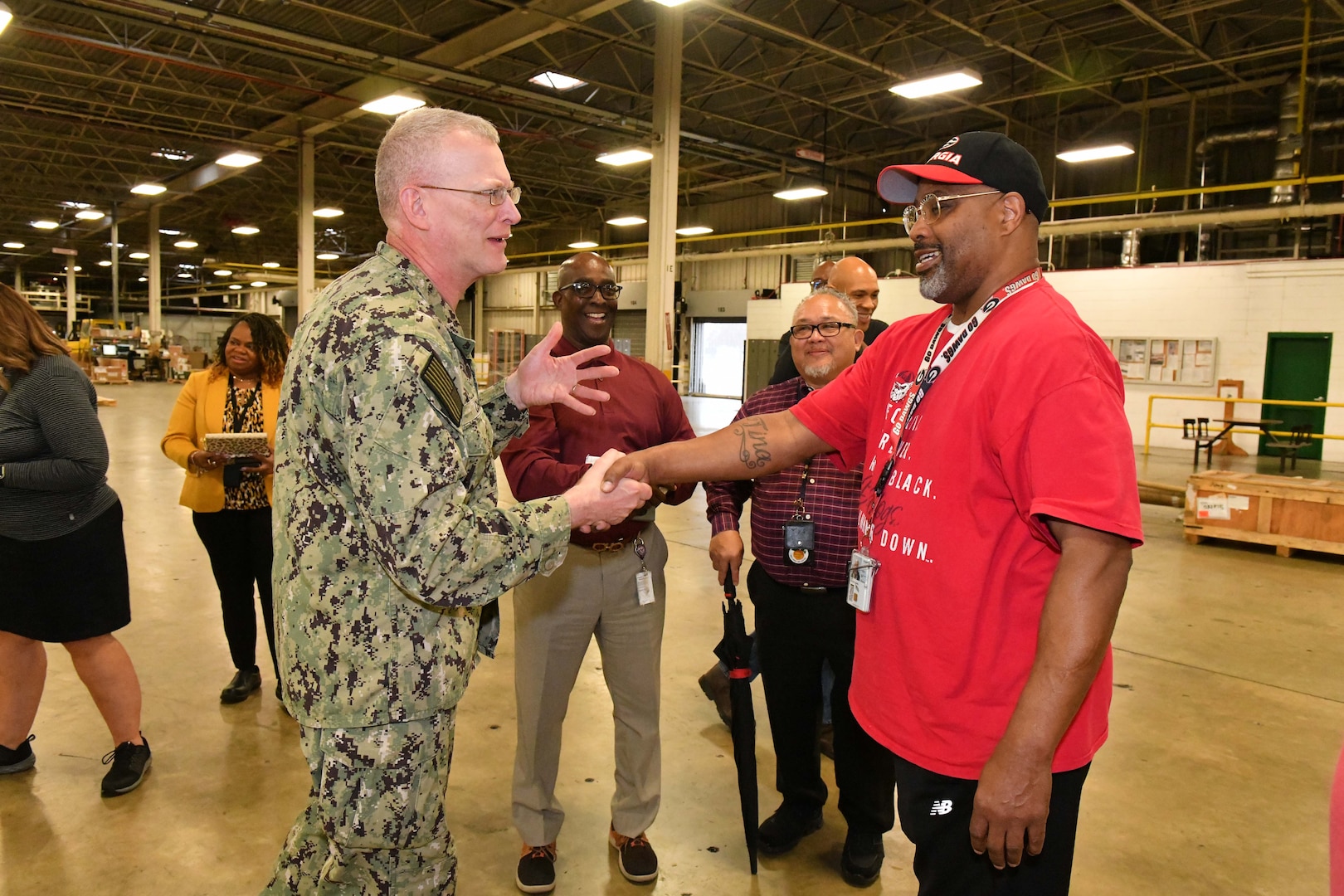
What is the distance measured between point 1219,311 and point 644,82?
410 inches

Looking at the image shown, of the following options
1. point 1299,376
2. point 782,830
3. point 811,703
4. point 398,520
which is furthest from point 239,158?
point 1299,376

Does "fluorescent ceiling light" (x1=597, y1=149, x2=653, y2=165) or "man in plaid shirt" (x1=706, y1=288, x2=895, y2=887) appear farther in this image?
"fluorescent ceiling light" (x1=597, y1=149, x2=653, y2=165)

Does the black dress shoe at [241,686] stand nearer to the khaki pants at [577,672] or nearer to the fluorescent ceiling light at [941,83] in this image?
the khaki pants at [577,672]

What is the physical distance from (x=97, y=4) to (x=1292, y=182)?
16.7 m

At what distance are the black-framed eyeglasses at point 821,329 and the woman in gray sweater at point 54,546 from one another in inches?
99.9

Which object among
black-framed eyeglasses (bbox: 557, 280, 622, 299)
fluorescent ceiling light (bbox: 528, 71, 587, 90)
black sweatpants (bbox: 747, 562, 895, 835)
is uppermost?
fluorescent ceiling light (bbox: 528, 71, 587, 90)

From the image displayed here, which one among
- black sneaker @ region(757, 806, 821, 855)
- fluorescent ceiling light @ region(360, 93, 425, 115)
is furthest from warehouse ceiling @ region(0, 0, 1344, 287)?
black sneaker @ region(757, 806, 821, 855)

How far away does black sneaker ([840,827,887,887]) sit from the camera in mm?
2697

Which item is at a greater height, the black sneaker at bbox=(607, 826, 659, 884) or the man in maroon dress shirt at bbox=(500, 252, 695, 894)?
the man in maroon dress shirt at bbox=(500, 252, 695, 894)

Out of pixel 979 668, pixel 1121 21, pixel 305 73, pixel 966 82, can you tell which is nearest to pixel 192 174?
pixel 305 73

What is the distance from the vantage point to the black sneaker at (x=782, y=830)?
2859 millimetres

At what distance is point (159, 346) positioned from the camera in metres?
28.3

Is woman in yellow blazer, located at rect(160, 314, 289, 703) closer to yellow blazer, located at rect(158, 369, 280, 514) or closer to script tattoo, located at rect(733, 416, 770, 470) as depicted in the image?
yellow blazer, located at rect(158, 369, 280, 514)

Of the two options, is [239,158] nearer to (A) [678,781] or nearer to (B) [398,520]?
(A) [678,781]
